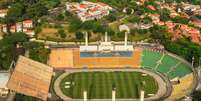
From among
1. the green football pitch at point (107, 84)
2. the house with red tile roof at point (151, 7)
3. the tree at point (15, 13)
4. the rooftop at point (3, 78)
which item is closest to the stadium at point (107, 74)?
the green football pitch at point (107, 84)

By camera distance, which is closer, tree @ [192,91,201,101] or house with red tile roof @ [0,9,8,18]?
tree @ [192,91,201,101]

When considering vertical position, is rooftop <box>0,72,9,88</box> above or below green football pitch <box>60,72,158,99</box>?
above

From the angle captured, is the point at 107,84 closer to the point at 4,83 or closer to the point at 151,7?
the point at 4,83

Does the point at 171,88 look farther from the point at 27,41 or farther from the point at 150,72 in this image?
the point at 27,41

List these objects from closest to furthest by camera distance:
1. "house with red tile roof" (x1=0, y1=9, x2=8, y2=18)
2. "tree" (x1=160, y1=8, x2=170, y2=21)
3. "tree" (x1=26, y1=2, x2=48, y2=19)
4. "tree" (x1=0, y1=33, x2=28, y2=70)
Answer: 1. "tree" (x1=0, y1=33, x2=28, y2=70)
2. "tree" (x1=26, y1=2, x2=48, y2=19)
3. "house with red tile roof" (x1=0, y1=9, x2=8, y2=18)
4. "tree" (x1=160, y1=8, x2=170, y2=21)

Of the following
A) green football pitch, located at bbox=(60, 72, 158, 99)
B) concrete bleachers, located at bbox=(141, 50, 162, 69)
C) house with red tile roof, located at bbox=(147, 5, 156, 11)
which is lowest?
green football pitch, located at bbox=(60, 72, 158, 99)

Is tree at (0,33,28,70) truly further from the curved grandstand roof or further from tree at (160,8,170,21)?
tree at (160,8,170,21)

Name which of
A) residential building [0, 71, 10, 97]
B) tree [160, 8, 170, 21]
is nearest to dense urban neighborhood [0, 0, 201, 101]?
residential building [0, 71, 10, 97]

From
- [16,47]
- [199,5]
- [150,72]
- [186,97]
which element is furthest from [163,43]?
[199,5]

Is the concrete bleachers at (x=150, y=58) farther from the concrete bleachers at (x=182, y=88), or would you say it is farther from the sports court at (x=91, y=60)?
the concrete bleachers at (x=182, y=88)
